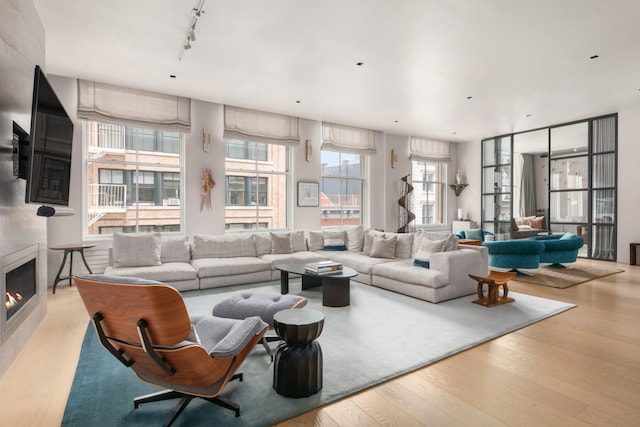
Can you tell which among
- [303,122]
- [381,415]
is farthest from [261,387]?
[303,122]

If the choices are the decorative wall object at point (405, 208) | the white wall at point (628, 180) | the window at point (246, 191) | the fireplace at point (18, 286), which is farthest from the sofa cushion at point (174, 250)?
the white wall at point (628, 180)

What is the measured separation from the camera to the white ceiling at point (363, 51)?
132 inches

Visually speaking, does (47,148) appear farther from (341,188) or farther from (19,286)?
(341,188)

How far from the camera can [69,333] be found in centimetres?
326

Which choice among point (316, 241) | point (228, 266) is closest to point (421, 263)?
point (316, 241)

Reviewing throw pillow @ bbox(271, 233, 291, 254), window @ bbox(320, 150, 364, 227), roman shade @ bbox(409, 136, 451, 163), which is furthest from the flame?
roman shade @ bbox(409, 136, 451, 163)

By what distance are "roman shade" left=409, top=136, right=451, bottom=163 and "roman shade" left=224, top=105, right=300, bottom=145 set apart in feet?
11.6

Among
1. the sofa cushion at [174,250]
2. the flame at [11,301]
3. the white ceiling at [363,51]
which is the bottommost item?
the flame at [11,301]

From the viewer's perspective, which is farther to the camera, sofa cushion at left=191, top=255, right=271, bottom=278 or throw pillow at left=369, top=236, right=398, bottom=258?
throw pillow at left=369, top=236, right=398, bottom=258

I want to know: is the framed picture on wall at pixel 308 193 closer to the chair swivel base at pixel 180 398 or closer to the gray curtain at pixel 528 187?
the chair swivel base at pixel 180 398

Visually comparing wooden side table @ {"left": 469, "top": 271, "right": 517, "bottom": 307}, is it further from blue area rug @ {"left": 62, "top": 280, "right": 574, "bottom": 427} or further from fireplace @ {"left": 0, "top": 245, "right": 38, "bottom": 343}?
fireplace @ {"left": 0, "top": 245, "right": 38, "bottom": 343}

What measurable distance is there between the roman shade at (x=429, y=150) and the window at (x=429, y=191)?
268 mm

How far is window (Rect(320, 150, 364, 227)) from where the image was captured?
7.99 m

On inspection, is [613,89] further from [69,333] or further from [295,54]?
[69,333]
